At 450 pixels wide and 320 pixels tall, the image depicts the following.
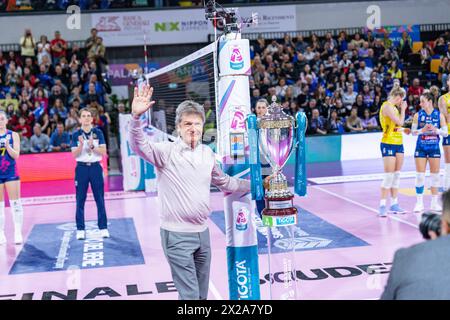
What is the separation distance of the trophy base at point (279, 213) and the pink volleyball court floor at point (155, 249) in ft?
4.80

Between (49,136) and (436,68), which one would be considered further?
(436,68)

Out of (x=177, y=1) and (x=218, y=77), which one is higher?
(x=177, y=1)

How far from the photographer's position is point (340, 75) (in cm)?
2027

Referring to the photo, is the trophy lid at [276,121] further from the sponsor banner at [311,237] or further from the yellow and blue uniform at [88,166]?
the yellow and blue uniform at [88,166]

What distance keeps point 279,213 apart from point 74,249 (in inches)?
184

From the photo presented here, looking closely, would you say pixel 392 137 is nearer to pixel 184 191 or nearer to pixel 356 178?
pixel 356 178

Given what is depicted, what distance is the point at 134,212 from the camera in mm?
11578

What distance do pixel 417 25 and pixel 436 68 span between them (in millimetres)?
1708

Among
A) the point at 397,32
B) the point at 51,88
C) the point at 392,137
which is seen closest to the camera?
the point at 392,137

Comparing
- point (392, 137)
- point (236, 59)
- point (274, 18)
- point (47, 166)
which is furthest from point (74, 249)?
point (274, 18)

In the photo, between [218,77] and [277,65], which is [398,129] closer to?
[218,77]

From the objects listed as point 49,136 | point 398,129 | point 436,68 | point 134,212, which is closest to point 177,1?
point 49,136

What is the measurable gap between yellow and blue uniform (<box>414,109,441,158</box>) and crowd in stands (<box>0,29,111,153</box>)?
9.04 meters

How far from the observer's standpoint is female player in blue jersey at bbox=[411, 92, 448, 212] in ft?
33.1
